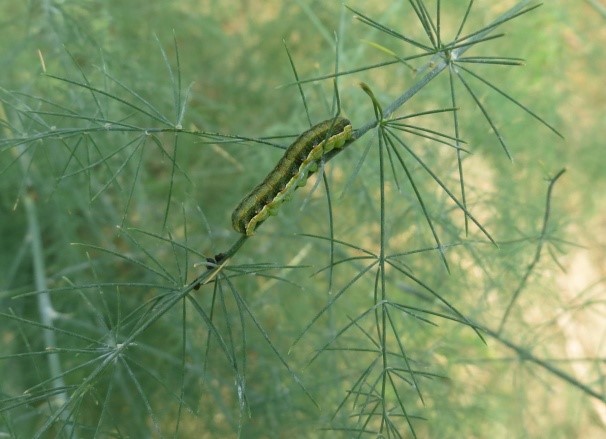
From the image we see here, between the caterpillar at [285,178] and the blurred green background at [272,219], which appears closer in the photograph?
the caterpillar at [285,178]

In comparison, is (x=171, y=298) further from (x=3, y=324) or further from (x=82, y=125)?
(x=3, y=324)

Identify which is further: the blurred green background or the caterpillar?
the blurred green background

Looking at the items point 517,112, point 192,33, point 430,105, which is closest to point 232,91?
point 192,33

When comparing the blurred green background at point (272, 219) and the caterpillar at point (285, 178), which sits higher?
the blurred green background at point (272, 219)

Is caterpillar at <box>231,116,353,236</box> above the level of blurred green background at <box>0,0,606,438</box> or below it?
below
